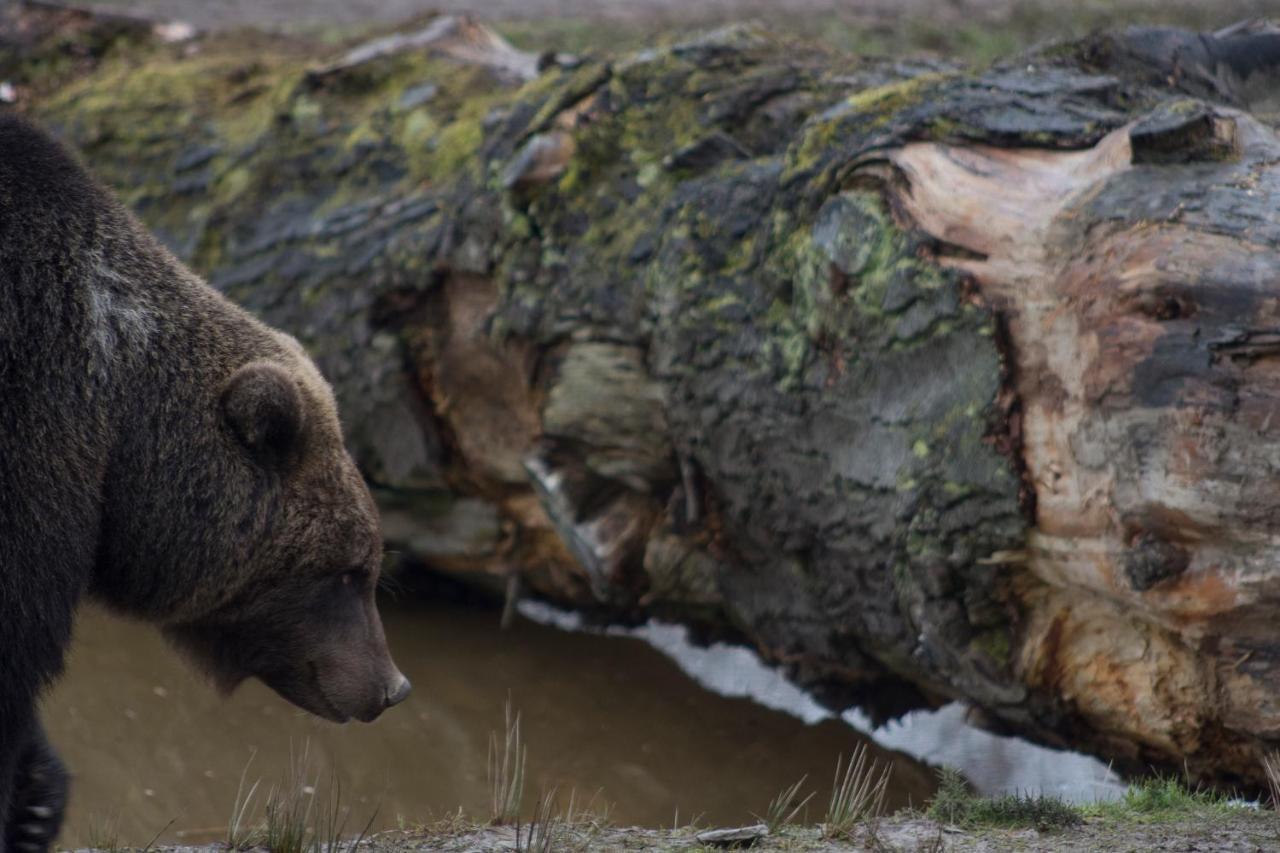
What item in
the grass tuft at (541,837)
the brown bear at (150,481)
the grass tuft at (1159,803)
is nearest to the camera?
the brown bear at (150,481)

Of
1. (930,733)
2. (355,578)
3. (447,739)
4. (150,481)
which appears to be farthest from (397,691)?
(930,733)

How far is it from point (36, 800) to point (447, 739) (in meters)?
2.11

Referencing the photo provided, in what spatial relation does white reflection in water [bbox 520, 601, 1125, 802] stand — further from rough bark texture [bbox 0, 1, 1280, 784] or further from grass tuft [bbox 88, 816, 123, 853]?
grass tuft [bbox 88, 816, 123, 853]

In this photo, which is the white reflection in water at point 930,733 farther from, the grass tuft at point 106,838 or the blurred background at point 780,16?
the blurred background at point 780,16

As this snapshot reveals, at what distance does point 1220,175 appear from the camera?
4.56 metres

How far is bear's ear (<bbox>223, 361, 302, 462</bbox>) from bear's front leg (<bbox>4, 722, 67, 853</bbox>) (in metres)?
1.07

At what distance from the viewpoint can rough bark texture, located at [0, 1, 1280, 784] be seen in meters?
4.46

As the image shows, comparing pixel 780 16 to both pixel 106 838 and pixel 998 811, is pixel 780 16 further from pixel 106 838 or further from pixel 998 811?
pixel 106 838

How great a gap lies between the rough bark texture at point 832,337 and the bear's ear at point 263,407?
1.99 metres

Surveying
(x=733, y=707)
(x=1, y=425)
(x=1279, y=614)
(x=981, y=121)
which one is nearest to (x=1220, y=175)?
(x=981, y=121)

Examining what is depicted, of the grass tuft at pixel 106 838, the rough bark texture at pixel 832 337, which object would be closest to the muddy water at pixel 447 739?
the grass tuft at pixel 106 838

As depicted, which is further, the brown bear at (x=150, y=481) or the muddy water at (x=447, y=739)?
the muddy water at (x=447, y=739)

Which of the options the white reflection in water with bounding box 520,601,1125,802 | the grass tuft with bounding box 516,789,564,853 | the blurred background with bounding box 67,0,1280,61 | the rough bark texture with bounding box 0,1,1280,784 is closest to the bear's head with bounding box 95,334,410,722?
the grass tuft with bounding box 516,789,564,853

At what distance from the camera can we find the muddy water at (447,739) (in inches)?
215
